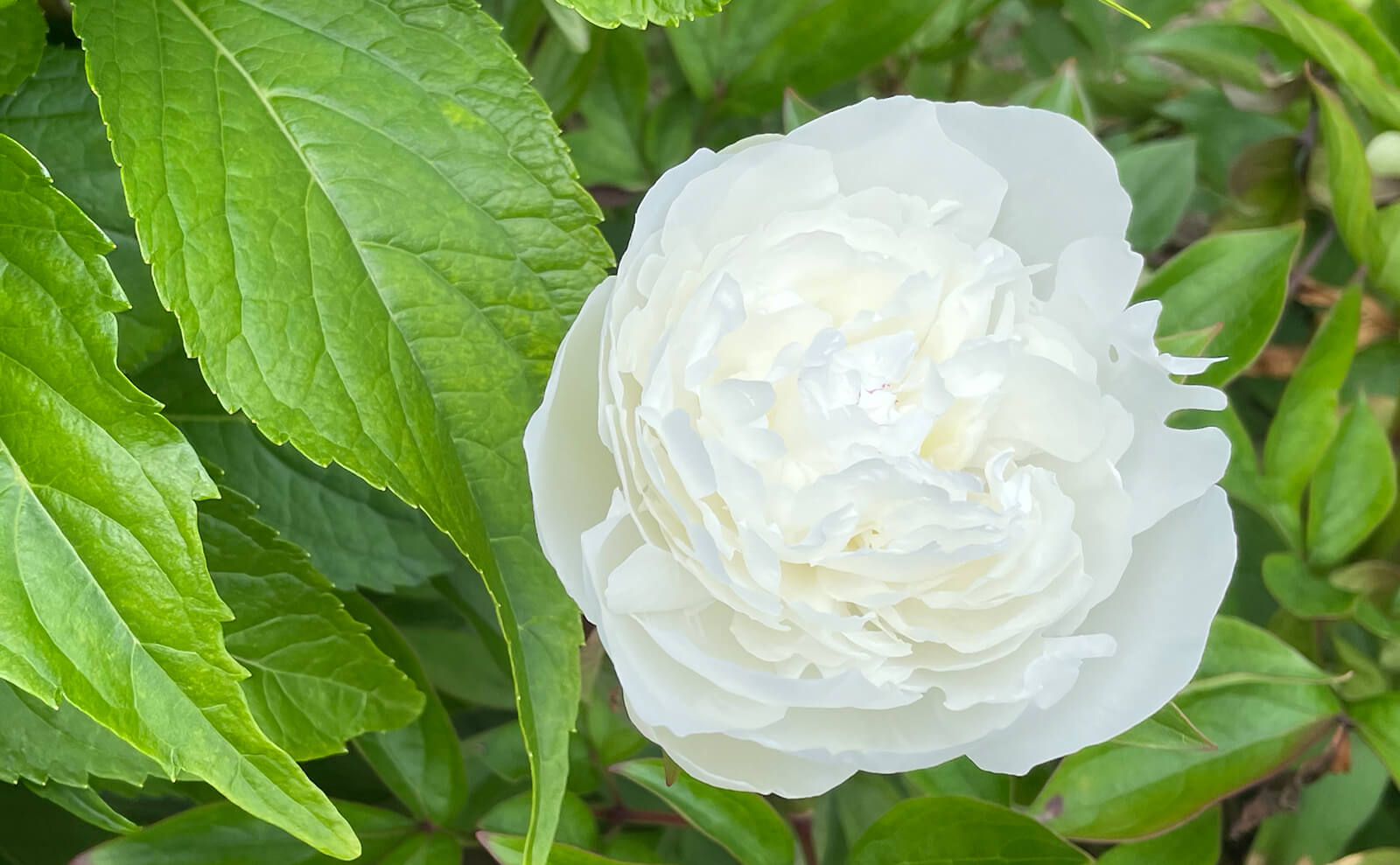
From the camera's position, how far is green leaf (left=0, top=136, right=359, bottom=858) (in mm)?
216

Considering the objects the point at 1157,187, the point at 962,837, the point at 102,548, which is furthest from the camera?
the point at 1157,187

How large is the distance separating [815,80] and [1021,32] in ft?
0.67

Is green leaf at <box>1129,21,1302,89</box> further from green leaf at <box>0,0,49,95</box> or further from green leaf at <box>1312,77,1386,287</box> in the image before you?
green leaf at <box>0,0,49,95</box>

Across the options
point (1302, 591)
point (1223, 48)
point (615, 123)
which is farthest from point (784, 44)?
point (1302, 591)

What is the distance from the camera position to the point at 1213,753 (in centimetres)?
35

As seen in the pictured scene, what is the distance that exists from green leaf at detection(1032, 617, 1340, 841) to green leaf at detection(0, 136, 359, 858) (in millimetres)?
222

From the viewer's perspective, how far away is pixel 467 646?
452mm

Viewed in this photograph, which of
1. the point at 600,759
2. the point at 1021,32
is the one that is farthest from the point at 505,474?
the point at 1021,32

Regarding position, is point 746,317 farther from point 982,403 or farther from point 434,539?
point 434,539

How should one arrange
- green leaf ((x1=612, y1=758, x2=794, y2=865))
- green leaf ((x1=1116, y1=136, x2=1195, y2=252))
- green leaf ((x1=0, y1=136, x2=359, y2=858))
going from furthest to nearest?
green leaf ((x1=1116, y1=136, x2=1195, y2=252)) → green leaf ((x1=612, y1=758, x2=794, y2=865)) → green leaf ((x1=0, y1=136, x2=359, y2=858))

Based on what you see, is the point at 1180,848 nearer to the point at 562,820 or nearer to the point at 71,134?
the point at 562,820

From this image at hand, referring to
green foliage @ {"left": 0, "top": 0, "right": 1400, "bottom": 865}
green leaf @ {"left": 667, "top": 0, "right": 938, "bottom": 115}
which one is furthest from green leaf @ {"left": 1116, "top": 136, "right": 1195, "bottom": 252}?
green leaf @ {"left": 667, "top": 0, "right": 938, "bottom": 115}

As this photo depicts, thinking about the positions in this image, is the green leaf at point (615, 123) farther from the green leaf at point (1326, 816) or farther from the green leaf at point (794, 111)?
the green leaf at point (1326, 816)

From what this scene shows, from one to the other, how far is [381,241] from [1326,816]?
379 mm
